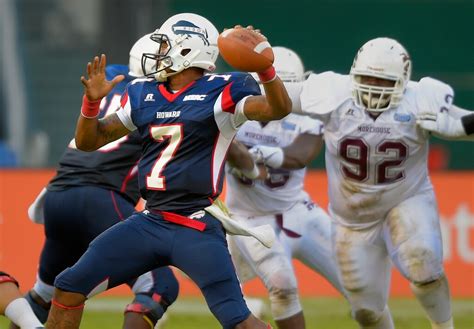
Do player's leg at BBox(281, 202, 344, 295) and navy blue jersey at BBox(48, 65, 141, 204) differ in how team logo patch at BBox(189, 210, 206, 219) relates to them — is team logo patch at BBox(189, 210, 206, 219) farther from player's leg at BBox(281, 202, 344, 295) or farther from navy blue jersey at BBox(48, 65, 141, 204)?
player's leg at BBox(281, 202, 344, 295)

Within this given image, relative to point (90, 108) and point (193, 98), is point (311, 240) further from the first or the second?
point (90, 108)

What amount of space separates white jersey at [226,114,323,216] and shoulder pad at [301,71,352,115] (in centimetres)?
63

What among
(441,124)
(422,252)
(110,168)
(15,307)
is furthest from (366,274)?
(15,307)

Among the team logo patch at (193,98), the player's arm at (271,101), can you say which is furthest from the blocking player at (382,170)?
the player's arm at (271,101)

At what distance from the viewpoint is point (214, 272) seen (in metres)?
5.35

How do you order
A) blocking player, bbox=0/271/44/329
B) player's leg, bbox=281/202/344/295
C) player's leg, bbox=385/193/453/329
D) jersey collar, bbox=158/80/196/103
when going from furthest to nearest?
player's leg, bbox=281/202/344/295, player's leg, bbox=385/193/453/329, blocking player, bbox=0/271/44/329, jersey collar, bbox=158/80/196/103

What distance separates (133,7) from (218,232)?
9131 millimetres

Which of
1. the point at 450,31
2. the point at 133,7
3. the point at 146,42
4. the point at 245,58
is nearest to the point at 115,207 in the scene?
the point at 146,42

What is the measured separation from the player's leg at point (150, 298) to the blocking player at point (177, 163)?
0.62 m


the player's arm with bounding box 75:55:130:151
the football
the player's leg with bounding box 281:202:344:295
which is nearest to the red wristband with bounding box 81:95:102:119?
the player's arm with bounding box 75:55:130:151

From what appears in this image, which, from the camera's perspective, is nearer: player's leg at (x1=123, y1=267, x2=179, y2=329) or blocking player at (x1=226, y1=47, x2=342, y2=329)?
player's leg at (x1=123, y1=267, x2=179, y2=329)

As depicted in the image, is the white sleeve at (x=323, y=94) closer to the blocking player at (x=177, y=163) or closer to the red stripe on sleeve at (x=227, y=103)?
the blocking player at (x=177, y=163)

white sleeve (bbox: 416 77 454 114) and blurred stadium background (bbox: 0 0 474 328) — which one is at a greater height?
white sleeve (bbox: 416 77 454 114)

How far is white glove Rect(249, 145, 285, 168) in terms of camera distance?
6.99 metres
